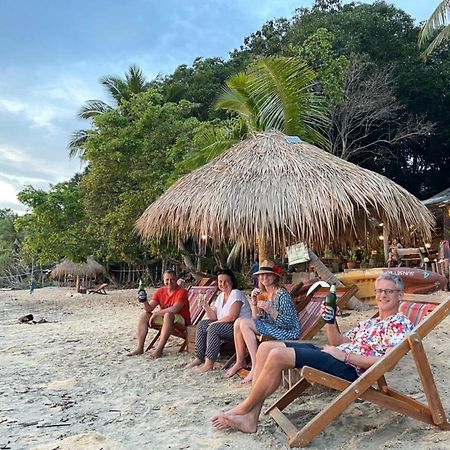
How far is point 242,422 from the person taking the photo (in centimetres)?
298

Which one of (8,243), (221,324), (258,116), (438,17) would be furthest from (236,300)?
(8,243)

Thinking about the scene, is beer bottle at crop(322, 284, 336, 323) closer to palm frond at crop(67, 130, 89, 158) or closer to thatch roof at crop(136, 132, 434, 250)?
thatch roof at crop(136, 132, 434, 250)

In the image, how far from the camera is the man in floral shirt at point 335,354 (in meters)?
2.86

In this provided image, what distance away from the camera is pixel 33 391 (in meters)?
4.24

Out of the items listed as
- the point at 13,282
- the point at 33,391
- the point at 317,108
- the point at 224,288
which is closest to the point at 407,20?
the point at 317,108

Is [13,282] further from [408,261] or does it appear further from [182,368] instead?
[182,368]

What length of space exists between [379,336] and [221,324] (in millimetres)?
1947

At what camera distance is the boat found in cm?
795

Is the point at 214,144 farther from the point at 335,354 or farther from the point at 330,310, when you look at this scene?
the point at 335,354

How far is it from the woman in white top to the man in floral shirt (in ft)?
4.92

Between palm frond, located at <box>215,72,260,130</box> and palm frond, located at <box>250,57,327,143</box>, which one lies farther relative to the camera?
palm frond, located at <box>215,72,260,130</box>

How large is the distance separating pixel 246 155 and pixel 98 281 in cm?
2228

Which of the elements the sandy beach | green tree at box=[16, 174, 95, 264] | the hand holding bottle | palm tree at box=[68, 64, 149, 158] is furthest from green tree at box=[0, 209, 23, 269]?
the hand holding bottle

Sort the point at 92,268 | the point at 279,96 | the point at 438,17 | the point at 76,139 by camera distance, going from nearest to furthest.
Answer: the point at 279,96 → the point at 438,17 → the point at 76,139 → the point at 92,268
